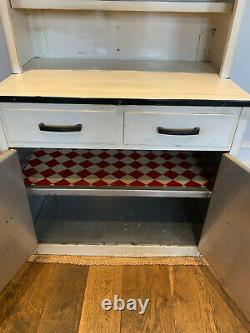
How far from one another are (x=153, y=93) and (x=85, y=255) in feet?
2.54

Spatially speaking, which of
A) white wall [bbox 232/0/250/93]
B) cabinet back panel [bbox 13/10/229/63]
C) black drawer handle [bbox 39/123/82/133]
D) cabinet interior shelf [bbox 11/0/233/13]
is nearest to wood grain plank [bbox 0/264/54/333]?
black drawer handle [bbox 39/123/82/133]

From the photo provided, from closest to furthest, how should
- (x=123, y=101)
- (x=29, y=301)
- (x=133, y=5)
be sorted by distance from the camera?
(x=123, y=101) < (x=133, y=5) < (x=29, y=301)

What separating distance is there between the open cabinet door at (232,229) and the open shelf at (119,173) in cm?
10

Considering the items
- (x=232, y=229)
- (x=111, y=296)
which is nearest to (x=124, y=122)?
(x=232, y=229)

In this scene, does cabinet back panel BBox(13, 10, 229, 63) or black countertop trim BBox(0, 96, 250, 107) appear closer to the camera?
black countertop trim BBox(0, 96, 250, 107)

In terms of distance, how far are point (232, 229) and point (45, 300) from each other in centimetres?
75

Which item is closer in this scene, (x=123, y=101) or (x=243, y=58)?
(x=123, y=101)

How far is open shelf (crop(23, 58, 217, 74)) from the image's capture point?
1124 mm

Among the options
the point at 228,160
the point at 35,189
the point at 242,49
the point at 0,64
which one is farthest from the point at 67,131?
the point at 242,49

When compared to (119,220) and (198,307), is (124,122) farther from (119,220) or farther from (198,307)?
(198,307)

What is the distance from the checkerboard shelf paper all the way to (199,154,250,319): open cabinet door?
0.40 feet

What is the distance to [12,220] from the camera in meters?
1.00

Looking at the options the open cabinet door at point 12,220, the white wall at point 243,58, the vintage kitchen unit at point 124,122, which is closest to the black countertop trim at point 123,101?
the vintage kitchen unit at point 124,122

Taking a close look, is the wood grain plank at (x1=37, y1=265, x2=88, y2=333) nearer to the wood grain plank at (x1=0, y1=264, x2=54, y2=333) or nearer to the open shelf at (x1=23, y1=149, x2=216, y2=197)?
the wood grain plank at (x1=0, y1=264, x2=54, y2=333)
